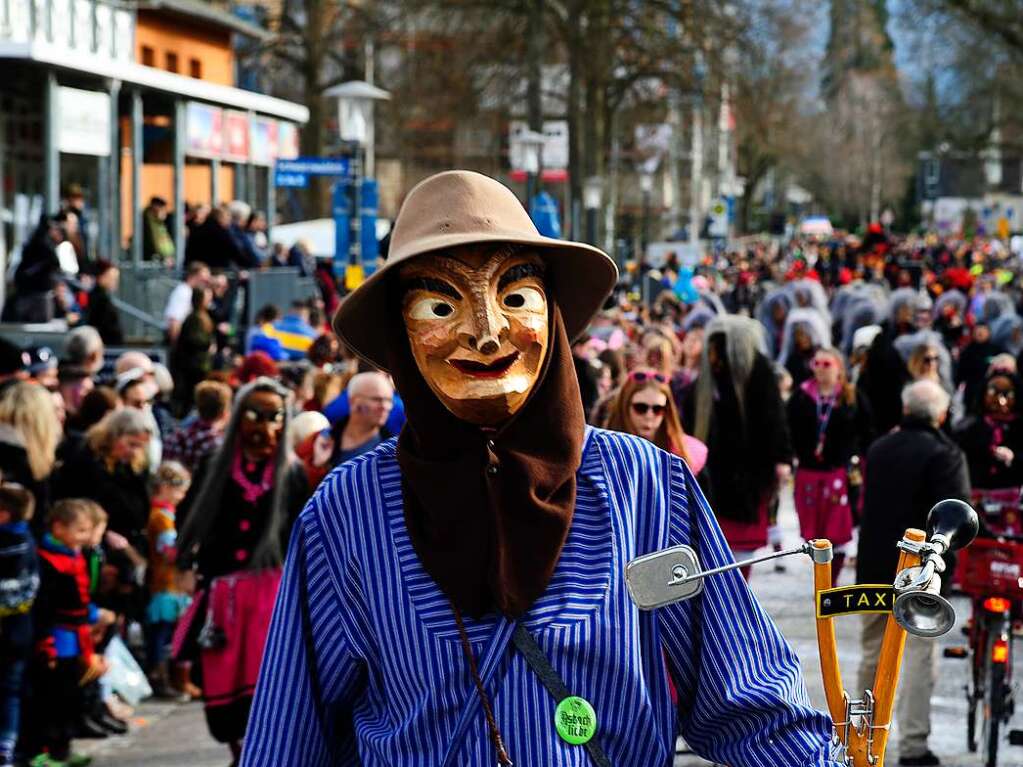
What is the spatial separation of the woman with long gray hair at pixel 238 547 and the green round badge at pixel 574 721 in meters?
4.59

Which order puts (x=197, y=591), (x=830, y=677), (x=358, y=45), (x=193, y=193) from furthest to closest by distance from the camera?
(x=193, y=193) → (x=358, y=45) → (x=197, y=591) → (x=830, y=677)

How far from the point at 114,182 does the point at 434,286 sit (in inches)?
726

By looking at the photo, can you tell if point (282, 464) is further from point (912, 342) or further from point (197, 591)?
point (912, 342)

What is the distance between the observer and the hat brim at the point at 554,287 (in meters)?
3.02

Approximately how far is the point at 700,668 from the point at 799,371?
40.0 feet

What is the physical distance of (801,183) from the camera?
413ft

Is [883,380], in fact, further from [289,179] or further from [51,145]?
[51,145]

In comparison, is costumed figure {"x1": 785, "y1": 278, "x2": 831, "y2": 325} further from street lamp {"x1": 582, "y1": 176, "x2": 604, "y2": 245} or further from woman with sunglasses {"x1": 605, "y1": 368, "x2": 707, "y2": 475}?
street lamp {"x1": 582, "y1": 176, "x2": 604, "y2": 245}

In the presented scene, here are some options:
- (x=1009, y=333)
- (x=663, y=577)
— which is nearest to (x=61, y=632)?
(x=663, y=577)

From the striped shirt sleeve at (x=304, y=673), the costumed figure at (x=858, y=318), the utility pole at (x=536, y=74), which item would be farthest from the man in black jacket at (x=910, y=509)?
the utility pole at (x=536, y=74)

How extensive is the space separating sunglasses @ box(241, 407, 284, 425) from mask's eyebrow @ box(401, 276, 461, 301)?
4474 millimetres

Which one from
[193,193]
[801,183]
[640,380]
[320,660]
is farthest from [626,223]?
[801,183]

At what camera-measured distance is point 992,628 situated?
8.00m

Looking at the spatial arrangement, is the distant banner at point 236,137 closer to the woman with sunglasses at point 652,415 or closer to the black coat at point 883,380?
the black coat at point 883,380
